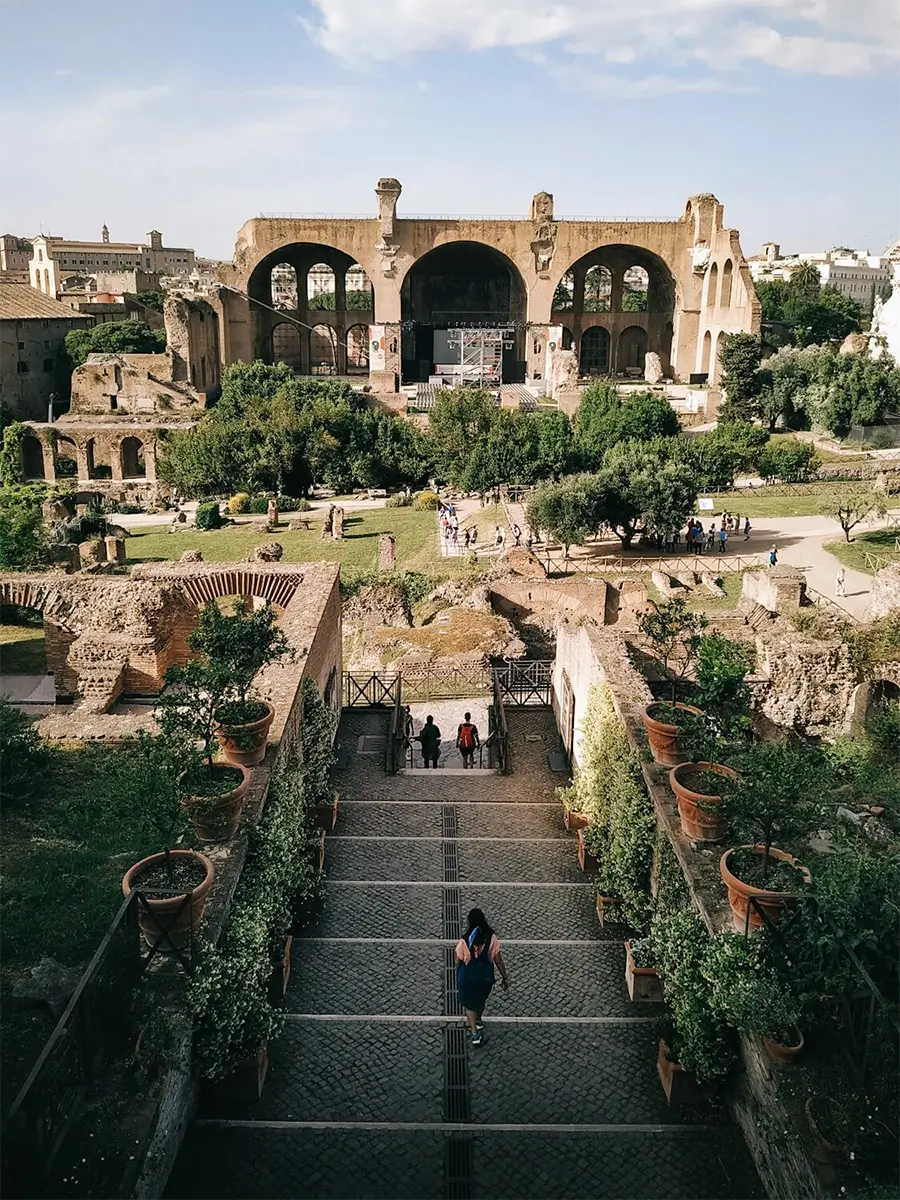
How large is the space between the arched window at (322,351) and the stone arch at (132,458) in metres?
16.0

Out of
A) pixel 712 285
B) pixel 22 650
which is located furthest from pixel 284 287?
pixel 22 650

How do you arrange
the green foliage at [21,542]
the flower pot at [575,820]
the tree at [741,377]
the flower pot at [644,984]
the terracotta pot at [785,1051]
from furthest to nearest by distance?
the tree at [741,377], the green foliage at [21,542], the flower pot at [575,820], the flower pot at [644,984], the terracotta pot at [785,1051]

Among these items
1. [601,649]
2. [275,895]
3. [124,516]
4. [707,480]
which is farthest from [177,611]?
[124,516]

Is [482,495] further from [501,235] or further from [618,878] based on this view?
[618,878]

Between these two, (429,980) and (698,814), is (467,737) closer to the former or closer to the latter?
(429,980)

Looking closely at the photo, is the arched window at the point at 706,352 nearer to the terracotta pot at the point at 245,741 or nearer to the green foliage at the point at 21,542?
the green foliage at the point at 21,542

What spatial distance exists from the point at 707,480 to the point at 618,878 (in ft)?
79.5

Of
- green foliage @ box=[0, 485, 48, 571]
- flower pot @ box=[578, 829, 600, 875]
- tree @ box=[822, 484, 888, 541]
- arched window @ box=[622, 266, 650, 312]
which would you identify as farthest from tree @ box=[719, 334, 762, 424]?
flower pot @ box=[578, 829, 600, 875]

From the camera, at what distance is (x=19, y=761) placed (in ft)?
28.4

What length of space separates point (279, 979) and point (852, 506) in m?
21.1

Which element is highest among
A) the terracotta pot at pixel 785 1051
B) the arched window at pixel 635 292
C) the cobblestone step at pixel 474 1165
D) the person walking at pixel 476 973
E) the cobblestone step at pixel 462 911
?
the arched window at pixel 635 292

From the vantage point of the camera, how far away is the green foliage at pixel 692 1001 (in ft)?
18.3

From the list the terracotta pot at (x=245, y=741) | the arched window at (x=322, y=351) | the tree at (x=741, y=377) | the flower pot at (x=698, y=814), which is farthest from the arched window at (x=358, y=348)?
the flower pot at (x=698, y=814)

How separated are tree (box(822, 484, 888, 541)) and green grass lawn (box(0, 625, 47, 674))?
18.0 meters
